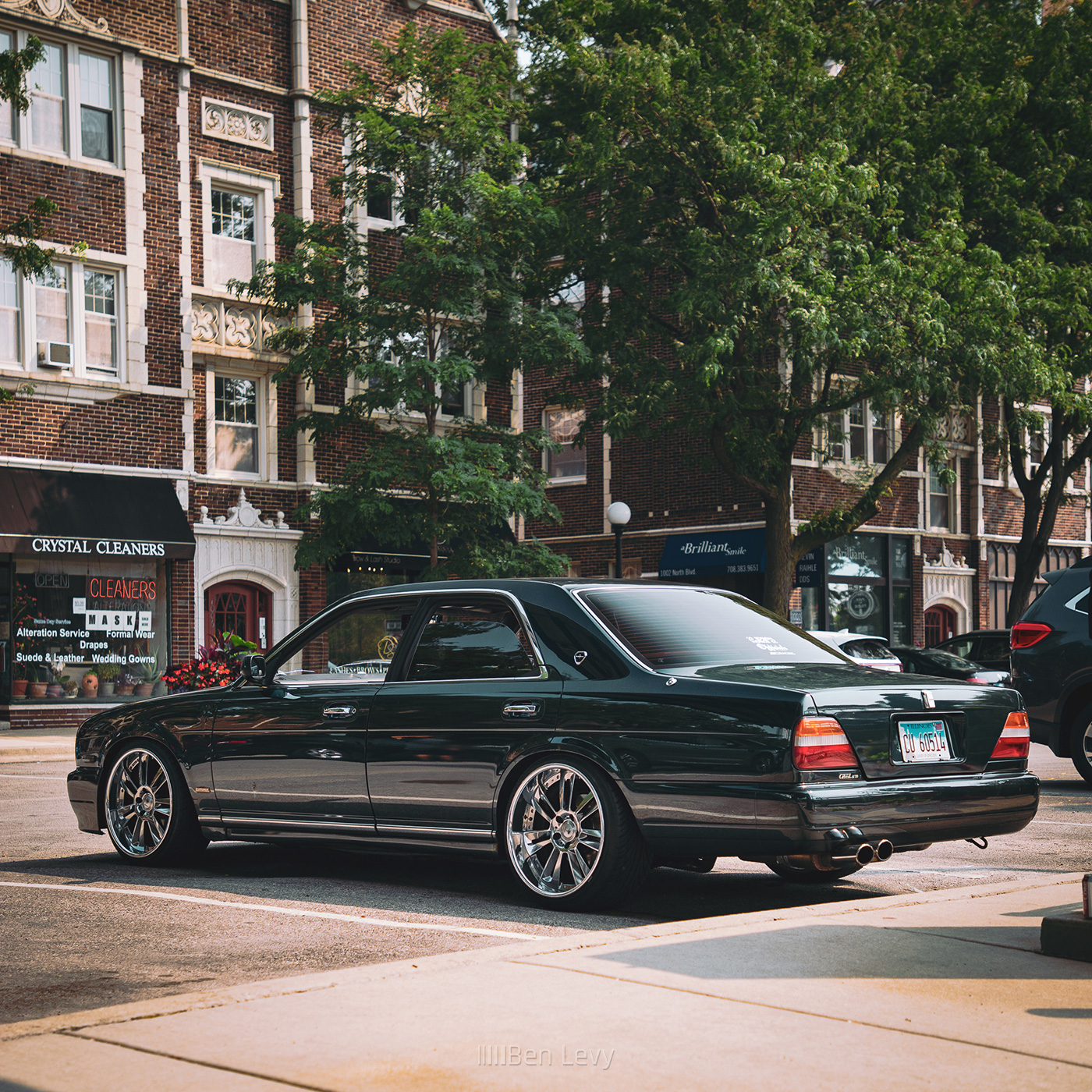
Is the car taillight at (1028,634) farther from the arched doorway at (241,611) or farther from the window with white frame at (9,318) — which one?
the window with white frame at (9,318)

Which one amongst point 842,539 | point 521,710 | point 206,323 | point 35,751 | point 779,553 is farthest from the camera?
point 842,539

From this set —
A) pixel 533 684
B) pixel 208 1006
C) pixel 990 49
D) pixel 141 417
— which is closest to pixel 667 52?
pixel 990 49

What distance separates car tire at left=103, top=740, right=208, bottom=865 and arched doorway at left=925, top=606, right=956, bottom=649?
30.6 meters

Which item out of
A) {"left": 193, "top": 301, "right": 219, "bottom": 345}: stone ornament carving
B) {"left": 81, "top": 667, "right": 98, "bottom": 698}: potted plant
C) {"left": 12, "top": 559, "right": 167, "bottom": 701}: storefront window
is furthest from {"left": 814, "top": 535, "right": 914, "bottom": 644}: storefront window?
{"left": 81, "top": 667, "right": 98, "bottom": 698}: potted plant

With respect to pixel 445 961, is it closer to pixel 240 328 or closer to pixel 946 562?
pixel 240 328

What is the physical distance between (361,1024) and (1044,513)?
101ft

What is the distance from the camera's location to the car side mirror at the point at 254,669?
8523mm

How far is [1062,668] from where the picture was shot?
13.6 metres

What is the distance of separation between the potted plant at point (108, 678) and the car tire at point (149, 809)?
17338 mm

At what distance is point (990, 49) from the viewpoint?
29375 millimetres

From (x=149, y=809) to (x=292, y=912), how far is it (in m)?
1.98

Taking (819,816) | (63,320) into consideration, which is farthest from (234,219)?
(819,816)

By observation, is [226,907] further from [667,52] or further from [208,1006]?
[667,52]

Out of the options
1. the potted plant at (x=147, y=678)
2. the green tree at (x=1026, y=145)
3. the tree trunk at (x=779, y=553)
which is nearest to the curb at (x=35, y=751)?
the potted plant at (x=147, y=678)
